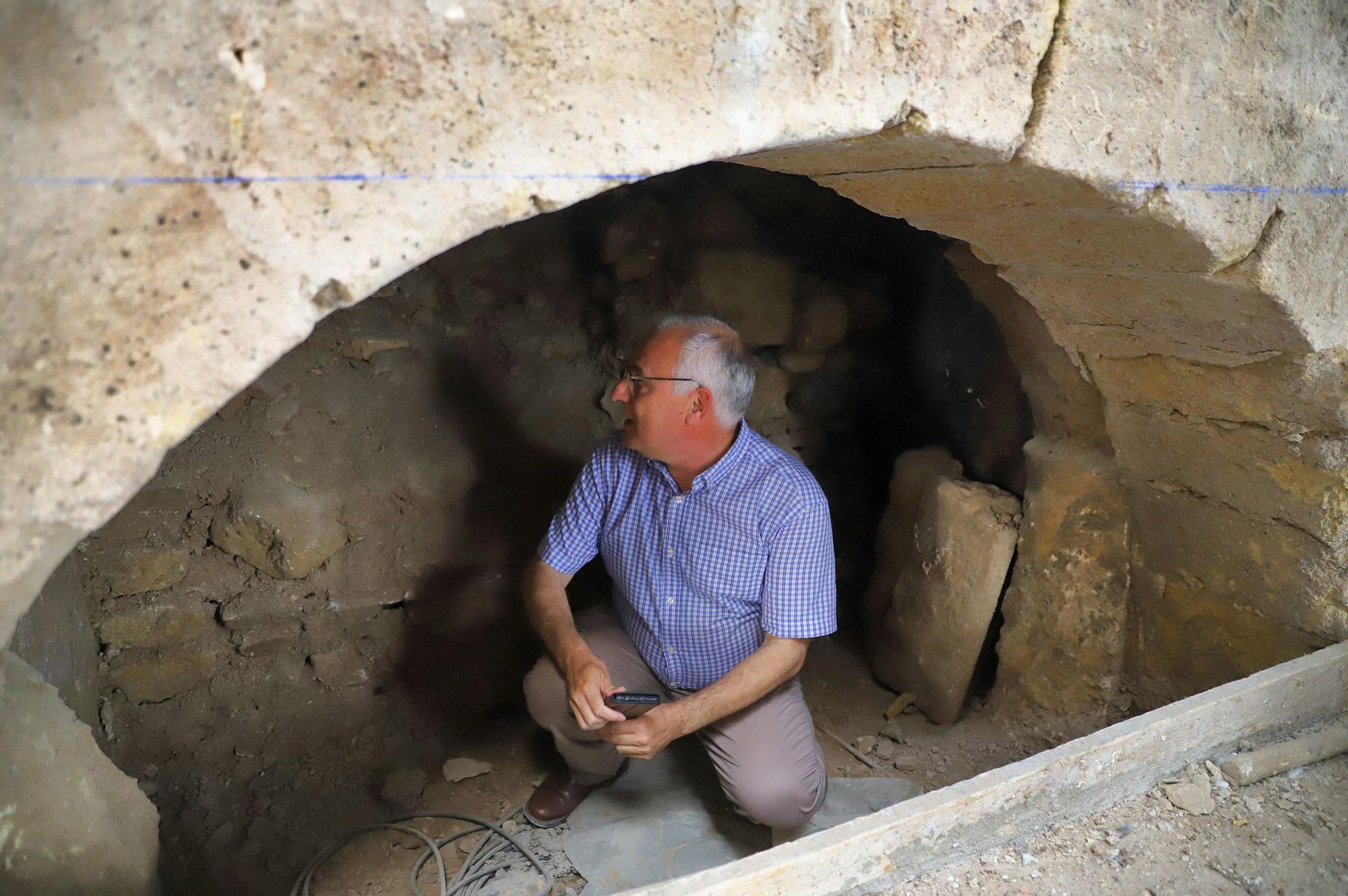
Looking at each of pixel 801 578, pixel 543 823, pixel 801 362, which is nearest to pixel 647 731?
pixel 801 578

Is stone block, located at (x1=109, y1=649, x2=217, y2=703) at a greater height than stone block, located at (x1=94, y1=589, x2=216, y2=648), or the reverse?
stone block, located at (x1=94, y1=589, x2=216, y2=648)

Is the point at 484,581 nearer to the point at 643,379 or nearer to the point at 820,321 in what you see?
the point at 643,379

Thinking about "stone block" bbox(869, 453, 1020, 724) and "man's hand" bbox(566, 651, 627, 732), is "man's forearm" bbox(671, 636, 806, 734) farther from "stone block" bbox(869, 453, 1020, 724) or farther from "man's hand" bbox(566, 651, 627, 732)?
"stone block" bbox(869, 453, 1020, 724)

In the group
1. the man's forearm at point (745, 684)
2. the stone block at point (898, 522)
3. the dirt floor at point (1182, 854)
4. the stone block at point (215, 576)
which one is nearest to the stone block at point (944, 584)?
the stone block at point (898, 522)

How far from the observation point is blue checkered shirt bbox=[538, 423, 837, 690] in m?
2.16

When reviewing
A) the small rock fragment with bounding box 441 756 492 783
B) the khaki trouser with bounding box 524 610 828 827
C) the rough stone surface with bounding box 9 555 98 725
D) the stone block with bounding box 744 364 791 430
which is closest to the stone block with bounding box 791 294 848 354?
the stone block with bounding box 744 364 791 430

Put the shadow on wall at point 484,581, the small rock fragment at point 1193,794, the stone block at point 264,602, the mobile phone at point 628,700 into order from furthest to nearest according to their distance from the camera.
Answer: the shadow on wall at point 484,581 < the stone block at point 264,602 < the mobile phone at point 628,700 < the small rock fragment at point 1193,794

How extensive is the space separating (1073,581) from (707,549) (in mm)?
1164

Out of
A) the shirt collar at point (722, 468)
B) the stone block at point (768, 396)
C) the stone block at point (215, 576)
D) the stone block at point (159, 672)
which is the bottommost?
the stone block at point (159, 672)

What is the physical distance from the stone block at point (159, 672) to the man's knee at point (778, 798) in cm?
164

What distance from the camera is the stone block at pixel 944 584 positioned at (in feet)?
9.07

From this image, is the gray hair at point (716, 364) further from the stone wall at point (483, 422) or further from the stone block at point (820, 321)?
the stone block at point (820, 321)

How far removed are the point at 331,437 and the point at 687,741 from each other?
4.75ft

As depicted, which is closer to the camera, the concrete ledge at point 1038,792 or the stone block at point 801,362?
the concrete ledge at point 1038,792
